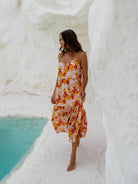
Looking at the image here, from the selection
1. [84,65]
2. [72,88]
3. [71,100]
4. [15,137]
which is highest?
[84,65]

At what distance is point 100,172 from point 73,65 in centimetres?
102

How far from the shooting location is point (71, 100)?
2223 mm

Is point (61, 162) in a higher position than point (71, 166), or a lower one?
lower

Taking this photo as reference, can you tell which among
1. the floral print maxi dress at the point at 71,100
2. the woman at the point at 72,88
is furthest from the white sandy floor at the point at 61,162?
the floral print maxi dress at the point at 71,100

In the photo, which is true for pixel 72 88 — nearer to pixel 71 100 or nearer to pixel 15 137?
pixel 71 100

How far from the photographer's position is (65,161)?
2354 mm

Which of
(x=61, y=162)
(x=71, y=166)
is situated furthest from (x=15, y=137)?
(x=71, y=166)

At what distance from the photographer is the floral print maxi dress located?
2.17 meters

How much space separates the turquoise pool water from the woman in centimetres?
84

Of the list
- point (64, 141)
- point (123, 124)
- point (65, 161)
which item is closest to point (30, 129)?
point (64, 141)

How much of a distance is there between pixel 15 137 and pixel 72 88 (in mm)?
1624

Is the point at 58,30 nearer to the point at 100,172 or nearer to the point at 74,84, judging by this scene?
the point at 74,84

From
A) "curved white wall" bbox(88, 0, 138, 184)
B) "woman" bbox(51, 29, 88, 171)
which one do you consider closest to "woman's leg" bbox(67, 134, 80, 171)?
"woman" bbox(51, 29, 88, 171)

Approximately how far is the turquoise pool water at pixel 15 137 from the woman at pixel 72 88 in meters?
0.84
